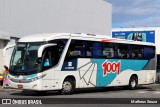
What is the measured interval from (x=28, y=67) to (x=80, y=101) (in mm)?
10479

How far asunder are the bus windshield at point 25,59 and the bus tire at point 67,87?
197 centimetres

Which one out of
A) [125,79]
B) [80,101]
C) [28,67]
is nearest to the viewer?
[80,101]

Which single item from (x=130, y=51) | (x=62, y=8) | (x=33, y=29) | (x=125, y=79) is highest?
(x=62, y=8)

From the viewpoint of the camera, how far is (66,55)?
1900 cm

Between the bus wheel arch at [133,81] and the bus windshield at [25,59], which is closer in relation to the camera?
the bus windshield at [25,59]

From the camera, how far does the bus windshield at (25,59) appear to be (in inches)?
703

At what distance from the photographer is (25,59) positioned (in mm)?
18156

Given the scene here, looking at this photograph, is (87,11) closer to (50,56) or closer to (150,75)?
(150,75)

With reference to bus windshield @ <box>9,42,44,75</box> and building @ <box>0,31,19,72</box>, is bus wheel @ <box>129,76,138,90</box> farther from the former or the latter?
building @ <box>0,31,19,72</box>

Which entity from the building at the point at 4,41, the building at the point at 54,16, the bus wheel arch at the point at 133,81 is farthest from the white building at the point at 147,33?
the building at the point at 4,41

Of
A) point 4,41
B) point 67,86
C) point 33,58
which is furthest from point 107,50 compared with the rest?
point 4,41

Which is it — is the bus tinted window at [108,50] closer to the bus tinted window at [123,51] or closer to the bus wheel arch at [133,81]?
the bus tinted window at [123,51]

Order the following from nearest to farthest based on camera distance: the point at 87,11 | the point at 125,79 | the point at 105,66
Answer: the point at 105,66
the point at 125,79
the point at 87,11

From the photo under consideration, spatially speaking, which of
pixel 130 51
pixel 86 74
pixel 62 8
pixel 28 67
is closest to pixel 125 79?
pixel 130 51
